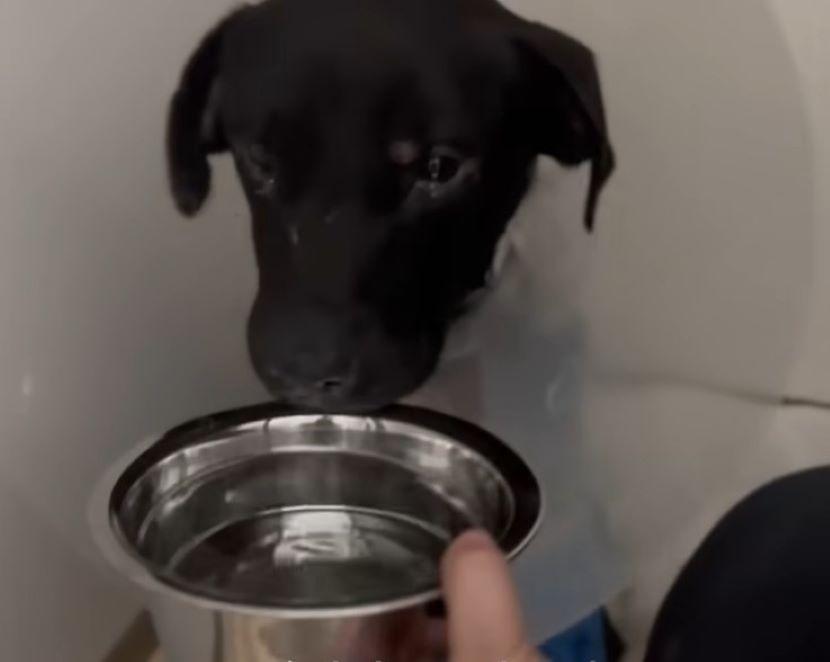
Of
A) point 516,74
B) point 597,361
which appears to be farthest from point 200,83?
point 597,361

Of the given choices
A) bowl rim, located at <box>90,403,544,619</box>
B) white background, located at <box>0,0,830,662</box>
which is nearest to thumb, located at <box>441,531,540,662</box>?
bowl rim, located at <box>90,403,544,619</box>

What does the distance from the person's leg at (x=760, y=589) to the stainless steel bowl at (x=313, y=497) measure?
0.10m

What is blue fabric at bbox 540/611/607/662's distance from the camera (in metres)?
1.09

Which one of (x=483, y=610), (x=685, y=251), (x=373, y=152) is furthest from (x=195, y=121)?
(x=483, y=610)

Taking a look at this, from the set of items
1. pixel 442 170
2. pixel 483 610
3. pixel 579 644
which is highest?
pixel 442 170

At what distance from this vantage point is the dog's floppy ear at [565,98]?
0.91m

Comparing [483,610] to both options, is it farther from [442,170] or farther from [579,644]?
[579,644]

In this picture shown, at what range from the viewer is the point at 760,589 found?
2.54 feet

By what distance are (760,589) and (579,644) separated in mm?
353

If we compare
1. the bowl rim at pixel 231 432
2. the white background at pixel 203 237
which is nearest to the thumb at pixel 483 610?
the bowl rim at pixel 231 432

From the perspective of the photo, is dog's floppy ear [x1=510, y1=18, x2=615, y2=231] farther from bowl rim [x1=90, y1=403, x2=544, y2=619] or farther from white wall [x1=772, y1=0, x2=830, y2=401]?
white wall [x1=772, y1=0, x2=830, y2=401]

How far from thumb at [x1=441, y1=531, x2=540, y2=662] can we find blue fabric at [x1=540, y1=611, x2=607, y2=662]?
1.46 ft

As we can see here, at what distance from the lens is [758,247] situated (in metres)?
1.01

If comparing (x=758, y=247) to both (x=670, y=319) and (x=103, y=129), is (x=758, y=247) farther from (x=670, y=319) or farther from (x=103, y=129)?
(x=103, y=129)
